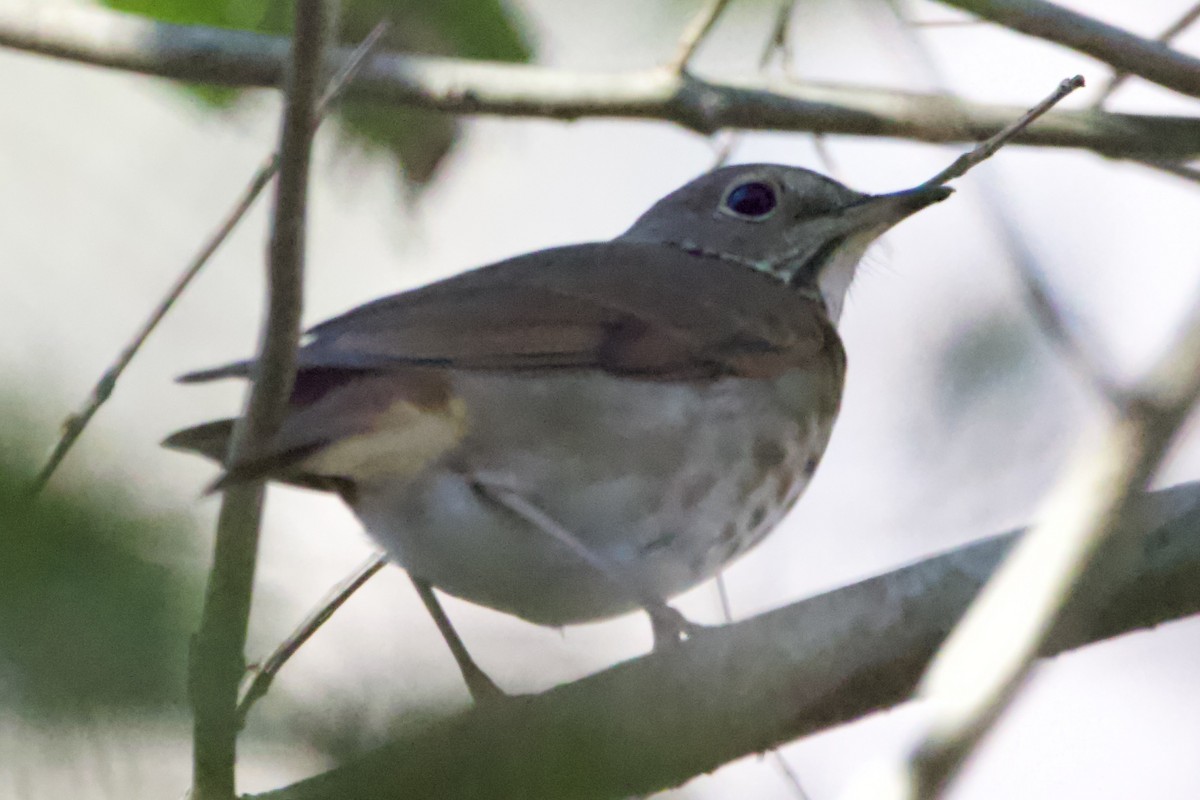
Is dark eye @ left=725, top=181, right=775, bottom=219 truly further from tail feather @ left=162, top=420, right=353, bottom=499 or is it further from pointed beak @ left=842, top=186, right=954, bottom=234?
tail feather @ left=162, top=420, right=353, bottom=499

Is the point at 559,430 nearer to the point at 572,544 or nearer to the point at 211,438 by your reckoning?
the point at 572,544

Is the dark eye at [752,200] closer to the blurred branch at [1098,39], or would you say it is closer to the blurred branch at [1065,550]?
the blurred branch at [1098,39]

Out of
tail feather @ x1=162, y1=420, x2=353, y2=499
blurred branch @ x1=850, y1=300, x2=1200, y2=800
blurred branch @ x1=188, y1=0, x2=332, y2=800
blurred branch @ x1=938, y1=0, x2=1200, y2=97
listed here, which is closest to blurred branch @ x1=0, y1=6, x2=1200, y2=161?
blurred branch @ x1=938, y1=0, x2=1200, y2=97

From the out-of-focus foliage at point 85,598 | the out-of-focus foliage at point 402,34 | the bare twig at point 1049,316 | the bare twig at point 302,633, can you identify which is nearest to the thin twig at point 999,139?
the bare twig at point 1049,316

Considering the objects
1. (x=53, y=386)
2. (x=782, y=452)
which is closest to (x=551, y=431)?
(x=782, y=452)

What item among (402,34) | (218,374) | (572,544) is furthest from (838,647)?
(402,34)
